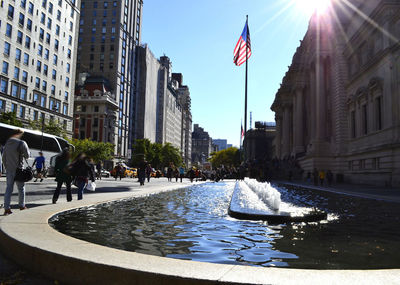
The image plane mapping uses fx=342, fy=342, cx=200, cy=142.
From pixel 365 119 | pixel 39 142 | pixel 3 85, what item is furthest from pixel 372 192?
pixel 3 85

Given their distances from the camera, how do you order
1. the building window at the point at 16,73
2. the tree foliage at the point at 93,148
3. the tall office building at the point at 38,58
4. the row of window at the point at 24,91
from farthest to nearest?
the tree foliage at the point at 93,148 → the building window at the point at 16,73 → the tall office building at the point at 38,58 → the row of window at the point at 24,91

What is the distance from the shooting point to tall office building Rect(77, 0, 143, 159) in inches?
3674

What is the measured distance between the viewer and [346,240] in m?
5.86

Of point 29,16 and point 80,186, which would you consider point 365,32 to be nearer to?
point 80,186

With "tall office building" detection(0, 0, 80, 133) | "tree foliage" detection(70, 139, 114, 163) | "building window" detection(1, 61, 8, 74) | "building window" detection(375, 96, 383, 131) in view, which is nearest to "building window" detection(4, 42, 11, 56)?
"tall office building" detection(0, 0, 80, 133)

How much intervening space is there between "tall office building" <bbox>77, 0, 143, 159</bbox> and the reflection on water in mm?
86867

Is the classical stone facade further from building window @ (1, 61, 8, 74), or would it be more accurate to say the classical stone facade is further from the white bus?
building window @ (1, 61, 8, 74)

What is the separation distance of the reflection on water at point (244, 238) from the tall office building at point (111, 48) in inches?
3420

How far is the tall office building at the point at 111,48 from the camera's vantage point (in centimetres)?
9331

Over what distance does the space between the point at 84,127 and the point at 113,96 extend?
11.3 metres

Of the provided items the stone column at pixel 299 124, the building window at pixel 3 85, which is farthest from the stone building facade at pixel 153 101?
the stone column at pixel 299 124

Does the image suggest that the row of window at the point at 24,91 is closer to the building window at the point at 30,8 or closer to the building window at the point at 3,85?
the building window at the point at 3,85

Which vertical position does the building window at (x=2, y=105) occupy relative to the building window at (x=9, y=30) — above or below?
below

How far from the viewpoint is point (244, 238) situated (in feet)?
19.3
